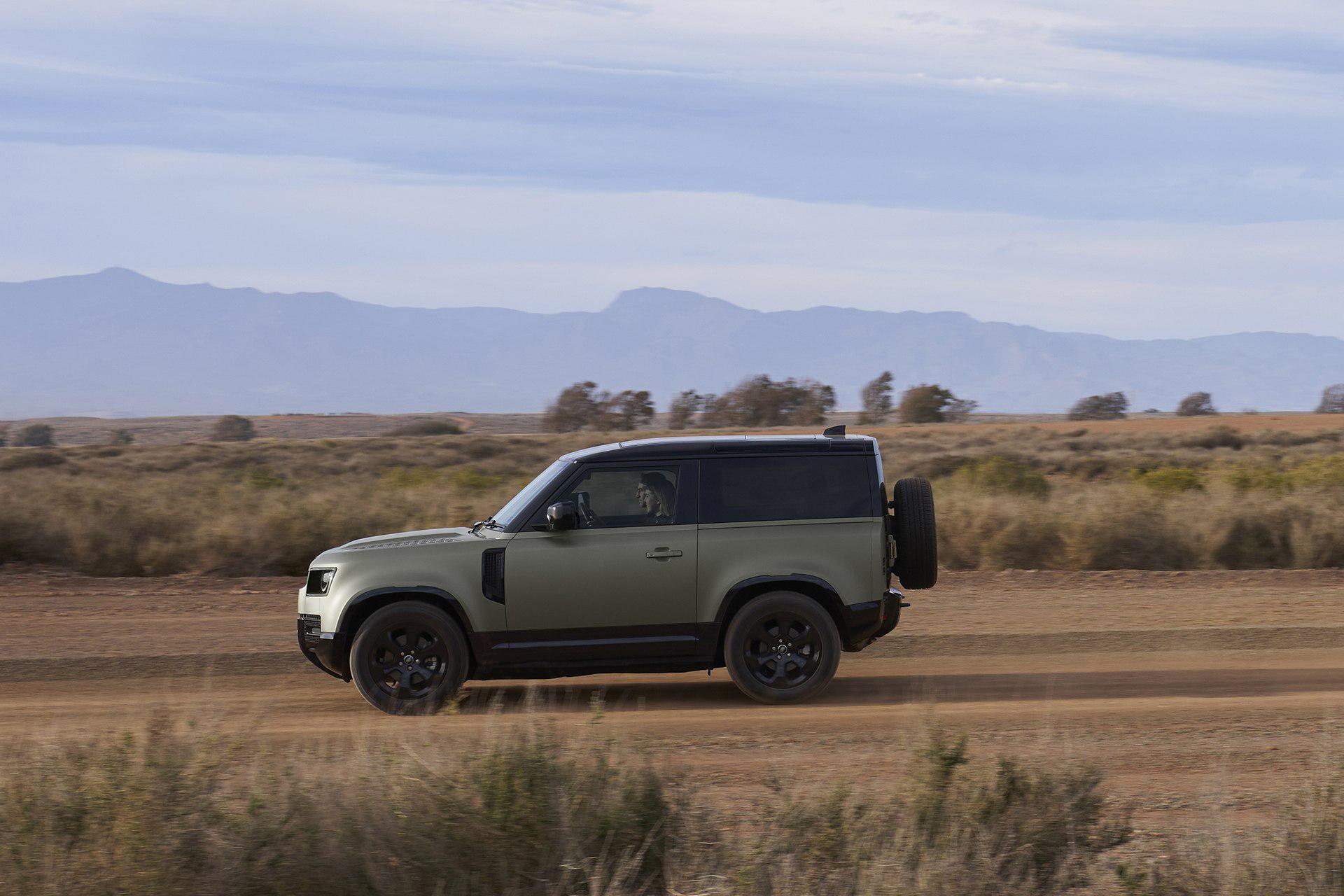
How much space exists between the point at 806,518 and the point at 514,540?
211 cm

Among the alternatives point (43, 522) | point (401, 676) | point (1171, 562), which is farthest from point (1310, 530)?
point (43, 522)

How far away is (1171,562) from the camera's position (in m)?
17.7

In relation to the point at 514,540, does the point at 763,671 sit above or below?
below

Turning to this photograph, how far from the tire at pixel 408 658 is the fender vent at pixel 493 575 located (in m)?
0.33

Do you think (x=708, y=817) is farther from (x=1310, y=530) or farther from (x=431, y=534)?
(x=1310, y=530)

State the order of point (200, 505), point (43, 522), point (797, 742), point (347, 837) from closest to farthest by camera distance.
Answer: point (347, 837)
point (797, 742)
point (43, 522)
point (200, 505)

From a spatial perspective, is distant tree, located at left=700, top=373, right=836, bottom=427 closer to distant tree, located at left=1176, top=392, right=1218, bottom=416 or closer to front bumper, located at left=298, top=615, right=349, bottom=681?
distant tree, located at left=1176, top=392, right=1218, bottom=416

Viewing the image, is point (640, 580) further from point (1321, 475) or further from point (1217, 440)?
point (1217, 440)

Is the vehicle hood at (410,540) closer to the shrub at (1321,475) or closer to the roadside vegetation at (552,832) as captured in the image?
the roadside vegetation at (552,832)

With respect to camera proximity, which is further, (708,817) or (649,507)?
(649,507)

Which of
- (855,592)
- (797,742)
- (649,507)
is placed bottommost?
(797,742)

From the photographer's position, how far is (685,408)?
72.1m

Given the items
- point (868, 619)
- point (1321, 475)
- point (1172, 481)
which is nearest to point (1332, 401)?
point (1321, 475)

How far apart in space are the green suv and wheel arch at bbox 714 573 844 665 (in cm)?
1
